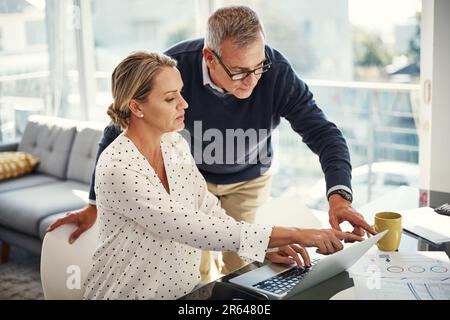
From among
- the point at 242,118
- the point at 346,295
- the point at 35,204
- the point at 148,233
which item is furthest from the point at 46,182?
the point at 346,295

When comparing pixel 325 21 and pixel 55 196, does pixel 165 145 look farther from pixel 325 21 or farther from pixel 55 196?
pixel 325 21

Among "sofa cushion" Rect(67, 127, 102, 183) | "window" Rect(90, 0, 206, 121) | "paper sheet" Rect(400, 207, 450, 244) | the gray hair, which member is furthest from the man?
"window" Rect(90, 0, 206, 121)

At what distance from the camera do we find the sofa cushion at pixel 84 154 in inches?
155

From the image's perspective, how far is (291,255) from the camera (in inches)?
57.9

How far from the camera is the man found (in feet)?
5.72

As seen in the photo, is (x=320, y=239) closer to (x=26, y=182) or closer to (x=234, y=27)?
(x=234, y=27)

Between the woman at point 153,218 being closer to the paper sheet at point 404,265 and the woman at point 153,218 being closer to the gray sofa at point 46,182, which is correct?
the paper sheet at point 404,265

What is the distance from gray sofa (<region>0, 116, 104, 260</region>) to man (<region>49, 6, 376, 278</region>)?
151 cm

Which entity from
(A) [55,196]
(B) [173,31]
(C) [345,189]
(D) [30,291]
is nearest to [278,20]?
(B) [173,31]

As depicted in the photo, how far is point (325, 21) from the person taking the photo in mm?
4242

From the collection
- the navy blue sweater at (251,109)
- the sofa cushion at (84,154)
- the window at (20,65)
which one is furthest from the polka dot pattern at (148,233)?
the window at (20,65)

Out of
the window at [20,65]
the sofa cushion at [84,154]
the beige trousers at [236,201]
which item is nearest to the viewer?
the beige trousers at [236,201]

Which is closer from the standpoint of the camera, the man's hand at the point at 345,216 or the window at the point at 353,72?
the man's hand at the point at 345,216

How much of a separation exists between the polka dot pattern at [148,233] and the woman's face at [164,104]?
0.31ft
